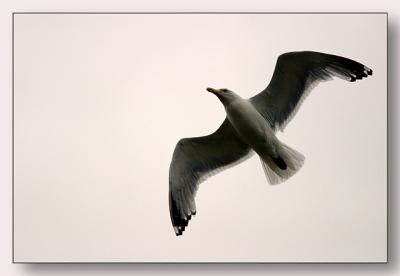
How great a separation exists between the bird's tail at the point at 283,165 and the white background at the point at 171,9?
0.32 metres

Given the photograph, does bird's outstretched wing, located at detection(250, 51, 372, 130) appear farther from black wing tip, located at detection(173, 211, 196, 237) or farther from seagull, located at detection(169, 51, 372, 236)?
black wing tip, located at detection(173, 211, 196, 237)

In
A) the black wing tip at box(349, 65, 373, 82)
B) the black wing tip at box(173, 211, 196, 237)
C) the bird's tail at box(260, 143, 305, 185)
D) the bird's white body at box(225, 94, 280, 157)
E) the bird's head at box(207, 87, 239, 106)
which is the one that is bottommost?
the black wing tip at box(173, 211, 196, 237)

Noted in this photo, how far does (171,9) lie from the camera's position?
241cm

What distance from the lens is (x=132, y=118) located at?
93.7 inches

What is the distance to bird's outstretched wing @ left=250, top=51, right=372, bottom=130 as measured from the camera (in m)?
2.33

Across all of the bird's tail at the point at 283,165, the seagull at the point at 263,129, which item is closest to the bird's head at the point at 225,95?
the seagull at the point at 263,129

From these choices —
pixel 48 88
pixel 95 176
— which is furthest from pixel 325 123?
pixel 48 88


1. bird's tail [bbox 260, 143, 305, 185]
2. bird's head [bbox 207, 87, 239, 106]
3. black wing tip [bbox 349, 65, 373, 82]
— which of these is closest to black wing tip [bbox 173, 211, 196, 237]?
bird's tail [bbox 260, 143, 305, 185]

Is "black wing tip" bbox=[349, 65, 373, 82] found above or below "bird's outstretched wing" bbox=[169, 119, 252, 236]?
above

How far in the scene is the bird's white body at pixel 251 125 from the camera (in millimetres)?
2316

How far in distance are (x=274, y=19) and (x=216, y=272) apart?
0.91 metres

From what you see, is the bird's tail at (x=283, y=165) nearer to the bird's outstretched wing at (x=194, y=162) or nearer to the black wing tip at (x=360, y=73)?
the bird's outstretched wing at (x=194, y=162)

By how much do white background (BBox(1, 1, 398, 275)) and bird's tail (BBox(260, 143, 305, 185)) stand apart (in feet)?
1.03

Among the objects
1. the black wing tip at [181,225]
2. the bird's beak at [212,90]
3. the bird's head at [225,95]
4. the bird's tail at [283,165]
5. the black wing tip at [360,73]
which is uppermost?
the black wing tip at [360,73]
